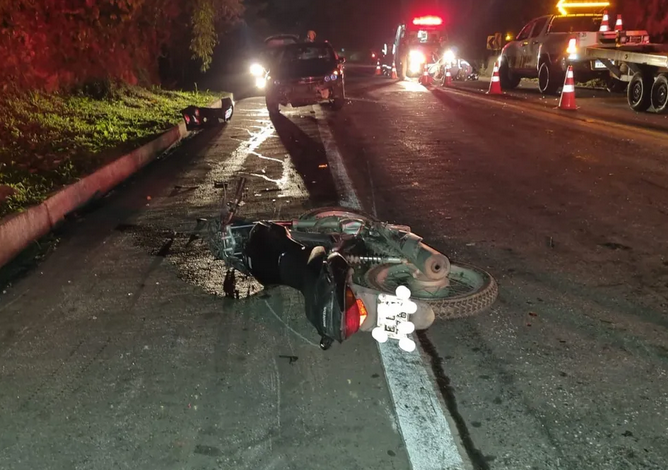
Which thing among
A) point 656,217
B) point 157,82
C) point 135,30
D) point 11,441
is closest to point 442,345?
point 11,441

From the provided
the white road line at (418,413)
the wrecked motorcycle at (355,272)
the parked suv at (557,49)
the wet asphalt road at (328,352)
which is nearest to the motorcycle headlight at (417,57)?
the parked suv at (557,49)

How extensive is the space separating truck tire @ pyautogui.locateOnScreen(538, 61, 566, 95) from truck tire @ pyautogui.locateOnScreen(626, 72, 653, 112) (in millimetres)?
3568

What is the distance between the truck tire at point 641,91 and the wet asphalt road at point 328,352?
6204mm

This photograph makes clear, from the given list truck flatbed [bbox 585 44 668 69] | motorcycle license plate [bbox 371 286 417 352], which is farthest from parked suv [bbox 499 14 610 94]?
motorcycle license plate [bbox 371 286 417 352]

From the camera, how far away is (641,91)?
1343 cm

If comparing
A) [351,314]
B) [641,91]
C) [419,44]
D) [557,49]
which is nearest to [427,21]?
[419,44]

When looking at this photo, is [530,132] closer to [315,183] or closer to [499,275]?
[315,183]

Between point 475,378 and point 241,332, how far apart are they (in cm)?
150

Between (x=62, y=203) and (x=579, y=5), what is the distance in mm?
17555

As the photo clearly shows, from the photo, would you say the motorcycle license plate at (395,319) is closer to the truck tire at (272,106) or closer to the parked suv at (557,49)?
the truck tire at (272,106)

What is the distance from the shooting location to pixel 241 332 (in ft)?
13.5

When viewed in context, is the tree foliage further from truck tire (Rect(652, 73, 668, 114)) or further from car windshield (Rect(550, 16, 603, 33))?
truck tire (Rect(652, 73, 668, 114))

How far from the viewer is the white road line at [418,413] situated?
9.32 ft

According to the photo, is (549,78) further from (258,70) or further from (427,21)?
(427,21)
